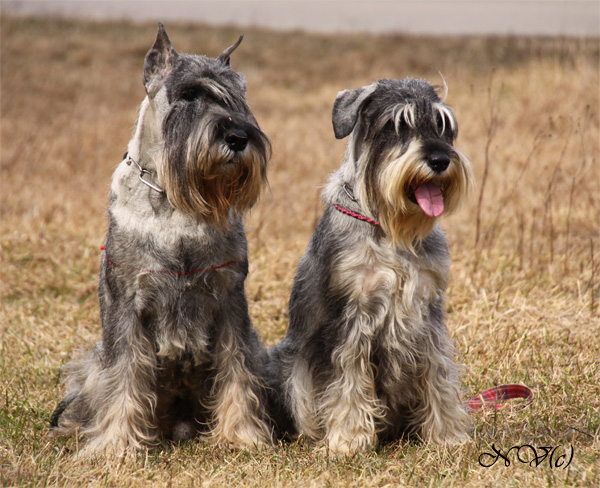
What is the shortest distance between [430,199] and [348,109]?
686 millimetres

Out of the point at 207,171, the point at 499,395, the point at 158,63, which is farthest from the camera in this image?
the point at 499,395

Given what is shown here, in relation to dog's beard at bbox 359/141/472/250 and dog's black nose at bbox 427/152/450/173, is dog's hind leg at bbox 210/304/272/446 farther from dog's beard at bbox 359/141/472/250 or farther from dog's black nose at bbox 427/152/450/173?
dog's black nose at bbox 427/152/450/173

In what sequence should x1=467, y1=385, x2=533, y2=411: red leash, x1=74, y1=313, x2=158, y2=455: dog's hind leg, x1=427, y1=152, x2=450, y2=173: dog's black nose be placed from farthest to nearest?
x1=467, y1=385, x2=533, y2=411: red leash < x1=74, y1=313, x2=158, y2=455: dog's hind leg < x1=427, y1=152, x2=450, y2=173: dog's black nose

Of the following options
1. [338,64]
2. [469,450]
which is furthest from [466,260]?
[338,64]

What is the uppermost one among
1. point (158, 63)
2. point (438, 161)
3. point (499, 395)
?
point (158, 63)

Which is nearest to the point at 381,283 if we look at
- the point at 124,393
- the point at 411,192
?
the point at 411,192

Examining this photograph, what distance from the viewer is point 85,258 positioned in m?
7.81

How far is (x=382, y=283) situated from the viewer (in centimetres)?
394

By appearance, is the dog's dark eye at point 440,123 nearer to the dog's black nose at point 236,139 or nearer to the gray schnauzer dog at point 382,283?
the gray schnauzer dog at point 382,283

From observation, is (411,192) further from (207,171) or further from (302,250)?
(302,250)

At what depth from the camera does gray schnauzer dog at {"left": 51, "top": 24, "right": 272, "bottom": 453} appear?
12.5ft

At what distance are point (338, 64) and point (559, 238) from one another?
533 inches

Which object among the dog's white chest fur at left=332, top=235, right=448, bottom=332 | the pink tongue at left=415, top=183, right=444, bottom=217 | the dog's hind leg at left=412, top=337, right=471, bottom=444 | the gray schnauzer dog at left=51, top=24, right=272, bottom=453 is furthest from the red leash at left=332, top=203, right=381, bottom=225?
the dog's hind leg at left=412, top=337, right=471, bottom=444

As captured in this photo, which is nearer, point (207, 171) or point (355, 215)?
point (207, 171)
